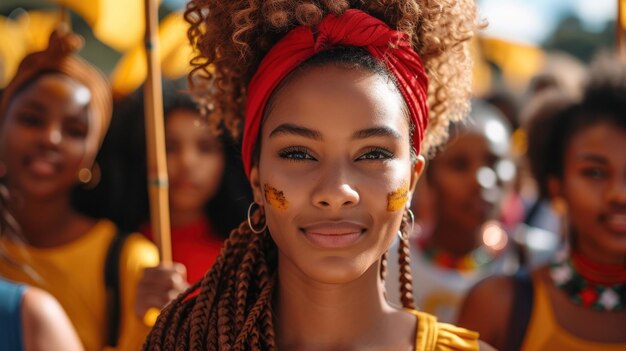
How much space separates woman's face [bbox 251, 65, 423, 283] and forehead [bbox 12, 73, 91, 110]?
2.02 meters

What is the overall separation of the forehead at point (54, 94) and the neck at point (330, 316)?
2034 millimetres

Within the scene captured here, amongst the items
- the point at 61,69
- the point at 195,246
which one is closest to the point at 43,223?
the point at 61,69

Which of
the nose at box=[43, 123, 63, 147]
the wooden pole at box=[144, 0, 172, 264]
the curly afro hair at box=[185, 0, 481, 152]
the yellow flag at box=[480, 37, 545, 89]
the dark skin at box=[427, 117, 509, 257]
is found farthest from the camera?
the yellow flag at box=[480, 37, 545, 89]

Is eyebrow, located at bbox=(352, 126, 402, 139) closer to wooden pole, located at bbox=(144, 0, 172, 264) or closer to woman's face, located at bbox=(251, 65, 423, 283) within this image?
woman's face, located at bbox=(251, 65, 423, 283)

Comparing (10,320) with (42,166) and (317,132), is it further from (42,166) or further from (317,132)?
(42,166)

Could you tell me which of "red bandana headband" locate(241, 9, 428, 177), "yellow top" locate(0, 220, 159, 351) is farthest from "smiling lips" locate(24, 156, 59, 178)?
"red bandana headband" locate(241, 9, 428, 177)

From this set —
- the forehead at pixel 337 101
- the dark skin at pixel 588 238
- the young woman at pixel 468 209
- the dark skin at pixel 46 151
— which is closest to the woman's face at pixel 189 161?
the dark skin at pixel 46 151

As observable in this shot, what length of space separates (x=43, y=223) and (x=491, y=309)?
2215 mm

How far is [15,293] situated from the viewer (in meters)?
3.18

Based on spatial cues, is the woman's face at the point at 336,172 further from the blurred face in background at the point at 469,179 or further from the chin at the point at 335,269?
the blurred face in background at the point at 469,179

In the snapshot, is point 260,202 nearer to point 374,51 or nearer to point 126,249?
point 374,51

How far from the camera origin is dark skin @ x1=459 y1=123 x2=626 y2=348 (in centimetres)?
382

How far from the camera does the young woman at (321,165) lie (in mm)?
2801

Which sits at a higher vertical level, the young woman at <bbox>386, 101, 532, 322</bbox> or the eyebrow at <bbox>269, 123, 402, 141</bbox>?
the eyebrow at <bbox>269, 123, 402, 141</bbox>
